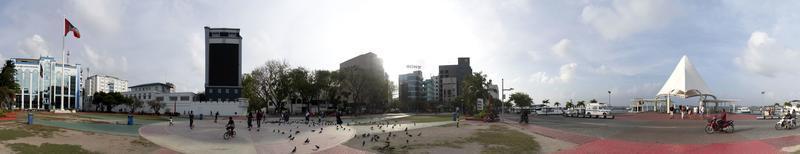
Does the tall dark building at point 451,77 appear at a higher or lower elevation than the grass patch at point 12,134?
higher

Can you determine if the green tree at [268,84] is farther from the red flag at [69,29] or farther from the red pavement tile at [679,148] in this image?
the red pavement tile at [679,148]

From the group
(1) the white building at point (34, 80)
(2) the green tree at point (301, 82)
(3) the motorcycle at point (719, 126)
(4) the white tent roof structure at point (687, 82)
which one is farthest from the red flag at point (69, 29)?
(1) the white building at point (34, 80)

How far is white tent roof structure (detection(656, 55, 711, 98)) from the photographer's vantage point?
53.2 meters

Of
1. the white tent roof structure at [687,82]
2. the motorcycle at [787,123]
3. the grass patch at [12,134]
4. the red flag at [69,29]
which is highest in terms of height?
the red flag at [69,29]

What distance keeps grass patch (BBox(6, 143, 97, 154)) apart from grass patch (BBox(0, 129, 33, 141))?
5.81 ft

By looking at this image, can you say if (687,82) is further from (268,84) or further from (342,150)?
(268,84)

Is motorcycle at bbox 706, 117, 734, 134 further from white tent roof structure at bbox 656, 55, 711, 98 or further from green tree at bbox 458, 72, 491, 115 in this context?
white tent roof structure at bbox 656, 55, 711, 98

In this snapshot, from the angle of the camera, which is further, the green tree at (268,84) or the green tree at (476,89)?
the green tree at (268,84)

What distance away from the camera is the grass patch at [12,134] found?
20397mm

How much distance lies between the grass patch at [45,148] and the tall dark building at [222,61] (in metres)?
86.5

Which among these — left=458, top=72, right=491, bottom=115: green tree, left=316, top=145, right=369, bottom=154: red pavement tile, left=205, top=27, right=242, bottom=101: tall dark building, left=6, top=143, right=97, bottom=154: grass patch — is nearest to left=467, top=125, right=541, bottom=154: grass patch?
left=316, top=145, right=369, bottom=154: red pavement tile

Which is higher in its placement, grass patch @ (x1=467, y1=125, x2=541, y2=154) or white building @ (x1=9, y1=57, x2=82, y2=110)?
white building @ (x1=9, y1=57, x2=82, y2=110)

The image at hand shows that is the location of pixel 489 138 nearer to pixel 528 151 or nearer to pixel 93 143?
pixel 528 151

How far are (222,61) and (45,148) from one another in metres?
88.6
